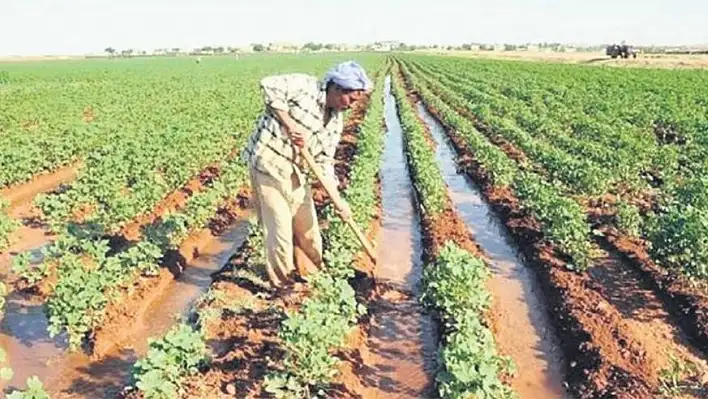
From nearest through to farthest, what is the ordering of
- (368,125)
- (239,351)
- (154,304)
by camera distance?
(239,351) < (154,304) < (368,125)

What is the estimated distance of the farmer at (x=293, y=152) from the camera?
5.60m

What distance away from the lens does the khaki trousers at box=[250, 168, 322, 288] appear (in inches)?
241

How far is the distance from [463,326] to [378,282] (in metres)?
2.24

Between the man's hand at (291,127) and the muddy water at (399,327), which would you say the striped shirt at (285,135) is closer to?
the man's hand at (291,127)

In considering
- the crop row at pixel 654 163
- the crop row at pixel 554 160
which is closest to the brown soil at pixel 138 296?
the crop row at pixel 654 163

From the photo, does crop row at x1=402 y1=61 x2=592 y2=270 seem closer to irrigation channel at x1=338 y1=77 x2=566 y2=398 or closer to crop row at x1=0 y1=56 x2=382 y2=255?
irrigation channel at x1=338 y1=77 x2=566 y2=398

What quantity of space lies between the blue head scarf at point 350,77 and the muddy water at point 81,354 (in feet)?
8.26

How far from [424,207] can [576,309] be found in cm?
368

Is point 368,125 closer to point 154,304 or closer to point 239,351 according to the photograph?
point 154,304

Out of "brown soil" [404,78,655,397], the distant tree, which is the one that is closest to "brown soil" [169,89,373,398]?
"brown soil" [404,78,655,397]

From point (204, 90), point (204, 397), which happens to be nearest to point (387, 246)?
point (204, 397)

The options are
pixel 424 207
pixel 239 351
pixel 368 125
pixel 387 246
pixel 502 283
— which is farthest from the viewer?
pixel 368 125

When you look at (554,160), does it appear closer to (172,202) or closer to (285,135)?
(172,202)

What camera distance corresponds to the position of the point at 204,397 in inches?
185
